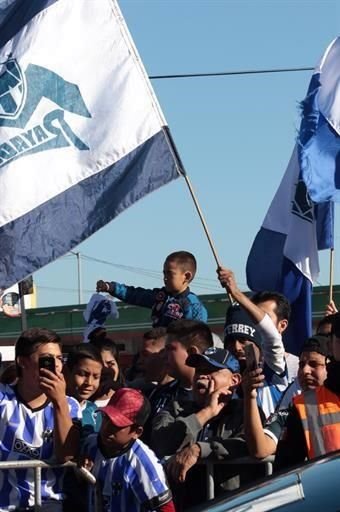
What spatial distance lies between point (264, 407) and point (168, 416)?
2.54ft

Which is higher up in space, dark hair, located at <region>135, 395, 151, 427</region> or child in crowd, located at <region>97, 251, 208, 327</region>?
child in crowd, located at <region>97, 251, 208, 327</region>

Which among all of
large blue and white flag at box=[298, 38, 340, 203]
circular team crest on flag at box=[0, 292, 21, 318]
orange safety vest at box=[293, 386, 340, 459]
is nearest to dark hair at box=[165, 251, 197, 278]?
large blue and white flag at box=[298, 38, 340, 203]

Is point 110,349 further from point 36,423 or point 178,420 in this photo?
point 178,420

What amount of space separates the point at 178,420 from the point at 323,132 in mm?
3805

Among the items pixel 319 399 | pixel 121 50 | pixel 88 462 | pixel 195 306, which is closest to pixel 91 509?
pixel 88 462

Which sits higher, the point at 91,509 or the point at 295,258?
the point at 295,258

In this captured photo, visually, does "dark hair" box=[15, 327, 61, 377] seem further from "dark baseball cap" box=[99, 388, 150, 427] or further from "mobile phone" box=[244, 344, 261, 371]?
"mobile phone" box=[244, 344, 261, 371]

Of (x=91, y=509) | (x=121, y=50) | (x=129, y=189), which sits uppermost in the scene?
(x=121, y=50)

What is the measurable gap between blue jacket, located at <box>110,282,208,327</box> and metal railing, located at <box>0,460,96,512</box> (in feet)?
7.57

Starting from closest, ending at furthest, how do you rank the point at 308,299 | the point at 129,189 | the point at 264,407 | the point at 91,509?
the point at 91,509
the point at 264,407
the point at 129,189
the point at 308,299

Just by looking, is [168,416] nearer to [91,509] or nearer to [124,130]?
[91,509]

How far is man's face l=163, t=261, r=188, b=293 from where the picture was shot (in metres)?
8.51

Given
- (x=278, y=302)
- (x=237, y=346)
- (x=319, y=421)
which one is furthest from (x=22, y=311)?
(x=319, y=421)

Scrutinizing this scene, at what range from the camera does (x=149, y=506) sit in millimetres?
5801
